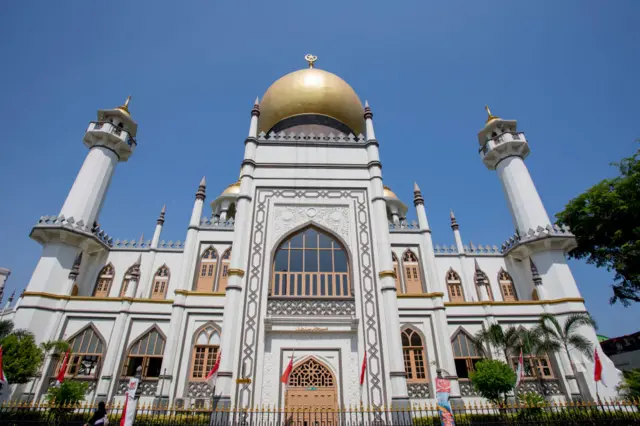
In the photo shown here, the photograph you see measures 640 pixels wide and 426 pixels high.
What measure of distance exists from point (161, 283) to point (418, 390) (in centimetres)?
1315

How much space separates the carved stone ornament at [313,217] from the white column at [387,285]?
116 cm

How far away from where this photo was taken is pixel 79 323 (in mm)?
15250

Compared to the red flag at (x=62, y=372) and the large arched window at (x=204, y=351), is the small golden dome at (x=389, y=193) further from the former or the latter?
the red flag at (x=62, y=372)

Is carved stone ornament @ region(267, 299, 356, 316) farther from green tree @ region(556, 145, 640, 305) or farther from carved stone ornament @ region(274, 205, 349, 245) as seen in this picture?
green tree @ region(556, 145, 640, 305)

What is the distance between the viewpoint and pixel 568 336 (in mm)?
14648

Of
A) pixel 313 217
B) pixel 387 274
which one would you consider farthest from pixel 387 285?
pixel 313 217

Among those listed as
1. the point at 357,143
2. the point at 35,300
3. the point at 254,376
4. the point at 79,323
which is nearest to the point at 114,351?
the point at 79,323

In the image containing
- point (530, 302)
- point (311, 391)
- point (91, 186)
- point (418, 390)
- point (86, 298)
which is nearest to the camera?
point (311, 391)

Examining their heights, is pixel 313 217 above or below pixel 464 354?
above

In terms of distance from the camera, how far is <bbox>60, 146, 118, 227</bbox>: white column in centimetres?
1780

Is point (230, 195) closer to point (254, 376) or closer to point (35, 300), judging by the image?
point (35, 300)

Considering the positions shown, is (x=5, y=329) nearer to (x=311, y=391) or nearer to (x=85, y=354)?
(x=85, y=354)

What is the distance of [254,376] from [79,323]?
966 centimetres

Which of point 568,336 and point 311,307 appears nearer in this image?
point 311,307
